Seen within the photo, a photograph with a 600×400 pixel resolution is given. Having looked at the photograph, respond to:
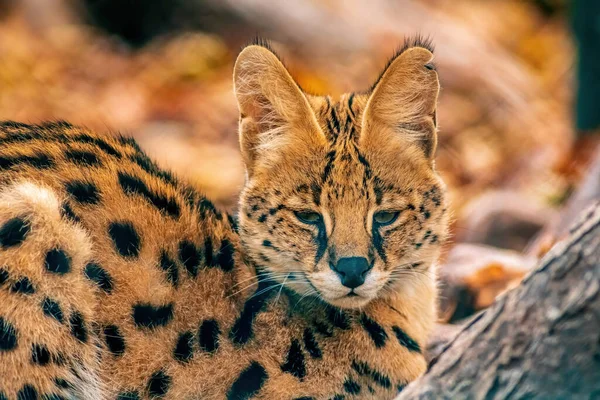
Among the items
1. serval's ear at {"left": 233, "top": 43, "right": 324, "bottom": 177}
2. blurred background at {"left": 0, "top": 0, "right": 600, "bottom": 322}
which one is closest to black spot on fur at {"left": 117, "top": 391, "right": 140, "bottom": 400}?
serval's ear at {"left": 233, "top": 43, "right": 324, "bottom": 177}

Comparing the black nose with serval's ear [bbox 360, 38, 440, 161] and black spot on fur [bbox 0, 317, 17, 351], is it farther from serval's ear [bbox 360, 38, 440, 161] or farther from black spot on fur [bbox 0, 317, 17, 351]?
black spot on fur [bbox 0, 317, 17, 351]

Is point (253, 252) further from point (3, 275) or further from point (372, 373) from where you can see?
point (3, 275)

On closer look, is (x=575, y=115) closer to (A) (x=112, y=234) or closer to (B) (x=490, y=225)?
(B) (x=490, y=225)

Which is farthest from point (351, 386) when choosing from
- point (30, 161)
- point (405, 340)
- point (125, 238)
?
point (30, 161)

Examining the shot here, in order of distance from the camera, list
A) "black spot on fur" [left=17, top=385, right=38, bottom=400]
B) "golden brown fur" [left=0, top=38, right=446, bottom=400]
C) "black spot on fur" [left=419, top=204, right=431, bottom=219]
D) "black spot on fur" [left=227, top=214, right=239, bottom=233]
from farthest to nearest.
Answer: "black spot on fur" [left=227, top=214, right=239, bottom=233] → "black spot on fur" [left=419, top=204, right=431, bottom=219] → "golden brown fur" [left=0, top=38, right=446, bottom=400] → "black spot on fur" [left=17, top=385, right=38, bottom=400]

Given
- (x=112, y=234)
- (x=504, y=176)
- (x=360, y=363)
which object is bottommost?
(x=360, y=363)

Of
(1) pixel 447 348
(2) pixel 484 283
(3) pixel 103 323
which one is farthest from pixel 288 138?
(2) pixel 484 283

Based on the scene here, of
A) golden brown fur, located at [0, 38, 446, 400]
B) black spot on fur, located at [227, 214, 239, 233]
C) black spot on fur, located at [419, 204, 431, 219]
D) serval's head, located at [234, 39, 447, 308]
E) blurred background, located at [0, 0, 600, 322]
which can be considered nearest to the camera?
golden brown fur, located at [0, 38, 446, 400]

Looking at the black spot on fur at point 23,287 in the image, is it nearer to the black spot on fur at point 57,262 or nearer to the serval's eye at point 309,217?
the black spot on fur at point 57,262
